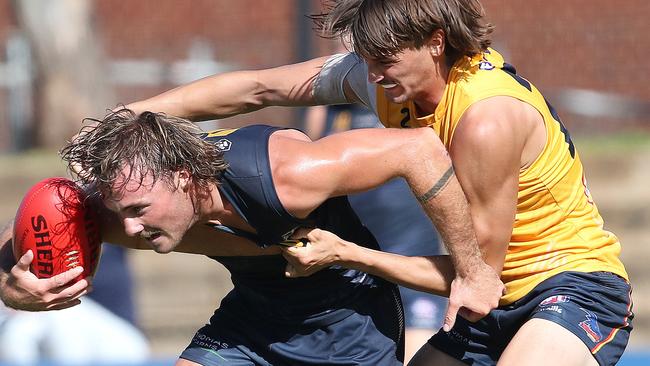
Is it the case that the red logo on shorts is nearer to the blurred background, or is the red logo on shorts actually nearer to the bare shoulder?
the bare shoulder

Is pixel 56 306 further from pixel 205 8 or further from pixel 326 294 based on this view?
pixel 205 8

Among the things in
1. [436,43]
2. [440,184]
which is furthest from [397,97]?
[440,184]

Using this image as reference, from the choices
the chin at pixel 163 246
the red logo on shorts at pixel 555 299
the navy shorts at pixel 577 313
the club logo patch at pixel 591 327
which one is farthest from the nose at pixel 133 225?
the club logo patch at pixel 591 327

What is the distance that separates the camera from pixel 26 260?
3898mm

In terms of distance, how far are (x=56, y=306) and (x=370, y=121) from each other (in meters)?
2.32

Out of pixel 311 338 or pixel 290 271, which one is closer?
pixel 290 271

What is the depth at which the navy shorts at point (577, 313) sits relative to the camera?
12.3 feet

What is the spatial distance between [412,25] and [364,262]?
A: 2.51ft

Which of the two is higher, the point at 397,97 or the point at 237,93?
the point at 397,97

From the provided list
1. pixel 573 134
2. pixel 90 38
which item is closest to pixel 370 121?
pixel 573 134

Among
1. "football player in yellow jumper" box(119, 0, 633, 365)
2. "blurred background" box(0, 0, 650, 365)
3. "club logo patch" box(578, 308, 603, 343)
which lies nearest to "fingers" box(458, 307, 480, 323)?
"football player in yellow jumper" box(119, 0, 633, 365)

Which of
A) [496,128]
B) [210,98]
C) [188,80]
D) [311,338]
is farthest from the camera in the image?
[188,80]

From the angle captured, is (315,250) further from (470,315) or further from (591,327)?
(591,327)

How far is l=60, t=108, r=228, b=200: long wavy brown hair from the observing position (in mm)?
3690
